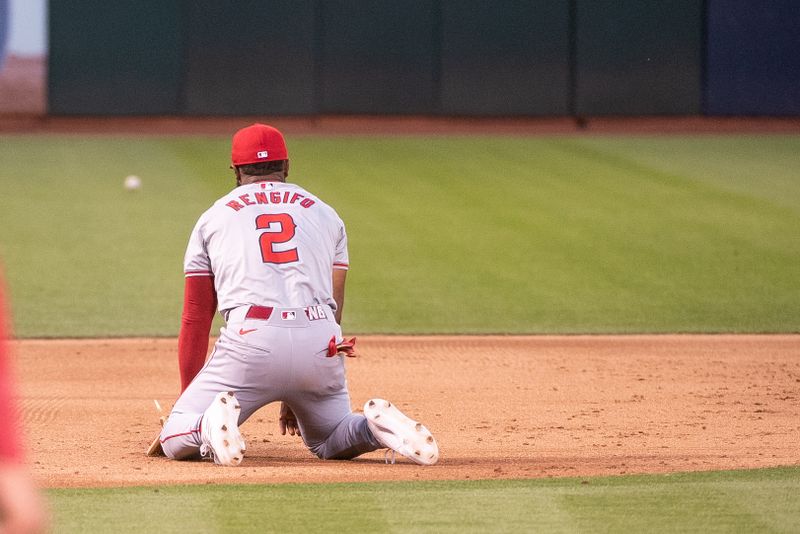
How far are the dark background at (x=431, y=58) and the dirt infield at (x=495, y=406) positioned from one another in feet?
42.3

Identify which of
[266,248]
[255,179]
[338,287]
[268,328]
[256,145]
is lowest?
[268,328]

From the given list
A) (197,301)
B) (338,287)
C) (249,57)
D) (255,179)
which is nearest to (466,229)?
(338,287)

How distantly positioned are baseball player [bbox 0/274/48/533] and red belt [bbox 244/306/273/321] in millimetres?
3444

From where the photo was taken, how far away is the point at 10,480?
197 centimetres

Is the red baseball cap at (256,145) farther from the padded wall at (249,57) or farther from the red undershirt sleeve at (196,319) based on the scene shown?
the padded wall at (249,57)

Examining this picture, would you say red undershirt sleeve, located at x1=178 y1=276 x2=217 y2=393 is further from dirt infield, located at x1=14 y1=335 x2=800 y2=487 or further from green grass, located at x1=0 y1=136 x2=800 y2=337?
green grass, located at x1=0 y1=136 x2=800 y2=337

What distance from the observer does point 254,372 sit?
17.8ft

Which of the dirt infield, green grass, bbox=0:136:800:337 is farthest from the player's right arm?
green grass, bbox=0:136:800:337

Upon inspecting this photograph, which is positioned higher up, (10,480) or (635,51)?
(635,51)

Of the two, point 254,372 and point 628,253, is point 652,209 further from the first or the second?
point 254,372

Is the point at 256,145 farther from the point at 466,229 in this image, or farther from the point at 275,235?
the point at 466,229

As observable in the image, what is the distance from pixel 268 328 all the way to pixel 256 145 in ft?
2.59

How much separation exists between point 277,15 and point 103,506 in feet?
58.2

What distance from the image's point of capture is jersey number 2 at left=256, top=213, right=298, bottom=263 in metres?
5.54
